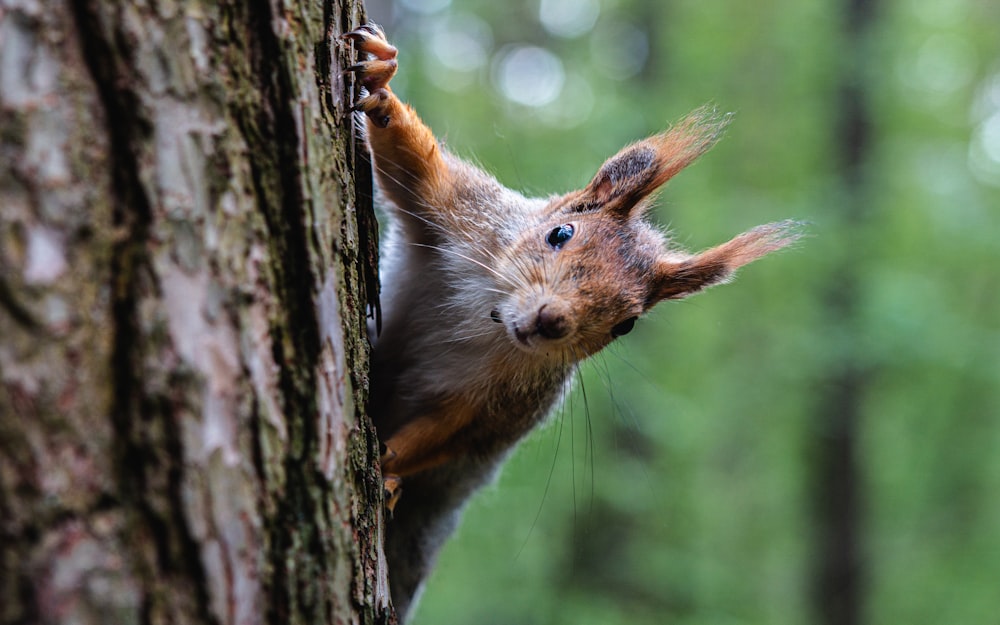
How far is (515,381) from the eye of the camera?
10.9ft

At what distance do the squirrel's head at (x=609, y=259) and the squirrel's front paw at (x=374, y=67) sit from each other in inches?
32.9

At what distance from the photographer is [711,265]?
3.38 m

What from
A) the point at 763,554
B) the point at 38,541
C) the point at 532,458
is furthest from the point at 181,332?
the point at 763,554

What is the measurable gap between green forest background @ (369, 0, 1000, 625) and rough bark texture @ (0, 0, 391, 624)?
Result: 7.04 feet

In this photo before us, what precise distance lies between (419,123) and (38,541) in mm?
2177

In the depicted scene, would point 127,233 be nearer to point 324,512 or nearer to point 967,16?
point 324,512

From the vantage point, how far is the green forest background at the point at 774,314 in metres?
7.38

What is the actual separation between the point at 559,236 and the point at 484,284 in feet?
1.20

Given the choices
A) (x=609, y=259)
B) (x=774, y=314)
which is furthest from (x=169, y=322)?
(x=774, y=314)

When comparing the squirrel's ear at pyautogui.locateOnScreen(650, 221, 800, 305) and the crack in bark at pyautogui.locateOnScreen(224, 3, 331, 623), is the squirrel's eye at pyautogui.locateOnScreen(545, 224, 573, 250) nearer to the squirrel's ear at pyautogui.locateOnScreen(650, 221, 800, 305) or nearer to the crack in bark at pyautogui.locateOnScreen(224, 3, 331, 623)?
the squirrel's ear at pyautogui.locateOnScreen(650, 221, 800, 305)

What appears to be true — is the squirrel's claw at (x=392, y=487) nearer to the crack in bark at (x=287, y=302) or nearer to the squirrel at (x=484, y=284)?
the squirrel at (x=484, y=284)

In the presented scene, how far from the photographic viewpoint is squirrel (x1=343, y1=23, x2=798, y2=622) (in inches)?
120

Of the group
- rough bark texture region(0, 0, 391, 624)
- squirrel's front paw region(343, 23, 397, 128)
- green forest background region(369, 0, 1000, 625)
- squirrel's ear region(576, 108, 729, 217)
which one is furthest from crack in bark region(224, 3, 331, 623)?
green forest background region(369, 0, 1000, 625)

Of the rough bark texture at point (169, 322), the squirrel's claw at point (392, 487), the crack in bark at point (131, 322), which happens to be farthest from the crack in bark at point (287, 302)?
the squirrel's claw at point (392, 487)
